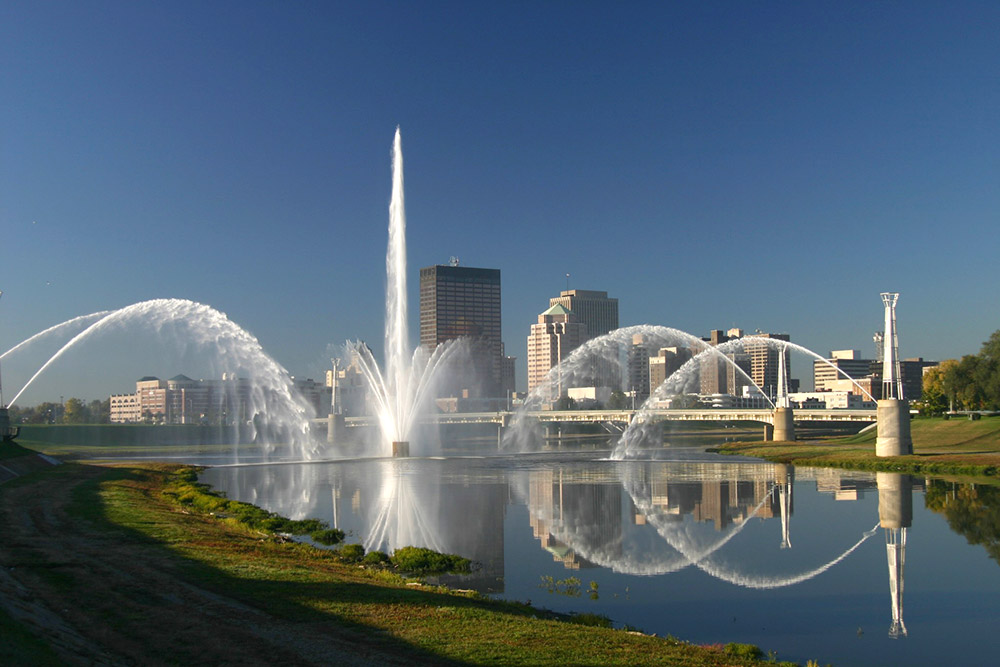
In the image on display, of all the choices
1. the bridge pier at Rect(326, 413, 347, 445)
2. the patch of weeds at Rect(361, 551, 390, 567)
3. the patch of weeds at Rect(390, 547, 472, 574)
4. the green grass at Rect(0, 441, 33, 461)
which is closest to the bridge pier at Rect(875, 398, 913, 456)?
the patch of weeds at Rect(390, 547, 472, 574)

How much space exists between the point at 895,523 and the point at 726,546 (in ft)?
41.0

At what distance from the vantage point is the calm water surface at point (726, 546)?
23094mm

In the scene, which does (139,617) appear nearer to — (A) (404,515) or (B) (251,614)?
(B) (251,614)

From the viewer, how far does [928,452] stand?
9088 cm

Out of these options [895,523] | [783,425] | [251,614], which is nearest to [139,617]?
[251,614]

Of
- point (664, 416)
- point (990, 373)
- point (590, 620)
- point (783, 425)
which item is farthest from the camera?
point (664, 416)

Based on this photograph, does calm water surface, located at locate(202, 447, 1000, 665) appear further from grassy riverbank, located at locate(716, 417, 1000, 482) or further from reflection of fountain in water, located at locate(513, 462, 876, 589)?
grassy riverbank, located at locate(716, 417, 1000, 482)

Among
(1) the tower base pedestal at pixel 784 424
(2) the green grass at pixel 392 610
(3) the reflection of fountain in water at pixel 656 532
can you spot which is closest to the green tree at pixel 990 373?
(1) the tower base pedestal at pixel 784 424

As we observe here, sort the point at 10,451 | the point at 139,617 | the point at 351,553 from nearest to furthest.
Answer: the point at 139,617, the point at 351,553, the point at 10,451

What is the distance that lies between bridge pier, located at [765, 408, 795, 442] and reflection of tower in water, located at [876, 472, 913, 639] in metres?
59.4

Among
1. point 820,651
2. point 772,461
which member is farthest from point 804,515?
point 772,461

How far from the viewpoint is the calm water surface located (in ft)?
75.8

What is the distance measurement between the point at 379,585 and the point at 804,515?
30176 millimetres

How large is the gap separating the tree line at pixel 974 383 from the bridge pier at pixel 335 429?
95.4m
